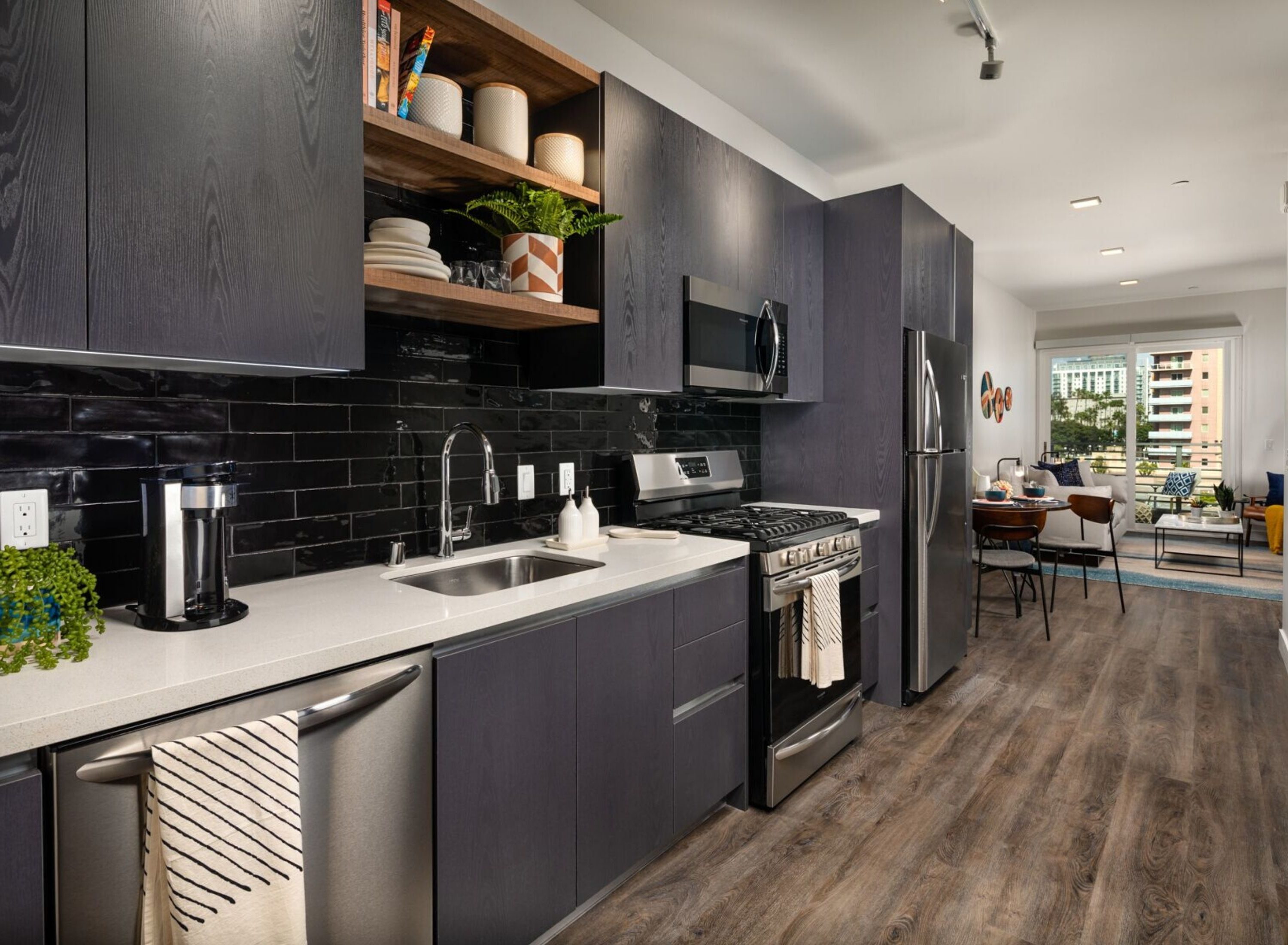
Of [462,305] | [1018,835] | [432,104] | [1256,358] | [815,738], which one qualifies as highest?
[1256,358]

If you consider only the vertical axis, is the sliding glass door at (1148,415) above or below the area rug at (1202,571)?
above

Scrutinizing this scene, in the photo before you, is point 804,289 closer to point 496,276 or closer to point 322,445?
point 496,276

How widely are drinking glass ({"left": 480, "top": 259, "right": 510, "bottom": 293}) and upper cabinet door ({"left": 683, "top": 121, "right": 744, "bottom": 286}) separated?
772 millimetres

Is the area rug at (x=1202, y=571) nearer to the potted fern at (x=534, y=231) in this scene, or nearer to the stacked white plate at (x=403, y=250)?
the potted fern at (x=534, y=231)

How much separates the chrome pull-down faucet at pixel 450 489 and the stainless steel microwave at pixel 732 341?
83 cm

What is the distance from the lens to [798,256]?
3205mm

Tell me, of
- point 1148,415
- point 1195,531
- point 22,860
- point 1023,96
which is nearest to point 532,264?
point 22,860

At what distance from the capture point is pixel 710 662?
215 centimetres

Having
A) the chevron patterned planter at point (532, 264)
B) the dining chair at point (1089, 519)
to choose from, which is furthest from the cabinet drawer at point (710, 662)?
the dining chair at point (1089, 519)

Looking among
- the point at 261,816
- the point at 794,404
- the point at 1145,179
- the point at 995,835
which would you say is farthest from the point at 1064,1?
the point at 261,816

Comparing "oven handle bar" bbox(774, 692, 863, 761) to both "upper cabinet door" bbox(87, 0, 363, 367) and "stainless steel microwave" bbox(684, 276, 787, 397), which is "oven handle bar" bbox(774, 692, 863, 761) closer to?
"stainless steel microwave" bbox(684, 276, 787, 397)

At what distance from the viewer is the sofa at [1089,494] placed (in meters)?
5.99

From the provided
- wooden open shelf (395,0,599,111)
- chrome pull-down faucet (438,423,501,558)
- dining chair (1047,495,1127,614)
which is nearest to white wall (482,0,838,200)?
wooden open shelf (395,0,599,111)

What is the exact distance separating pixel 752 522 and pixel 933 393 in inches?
50.1
